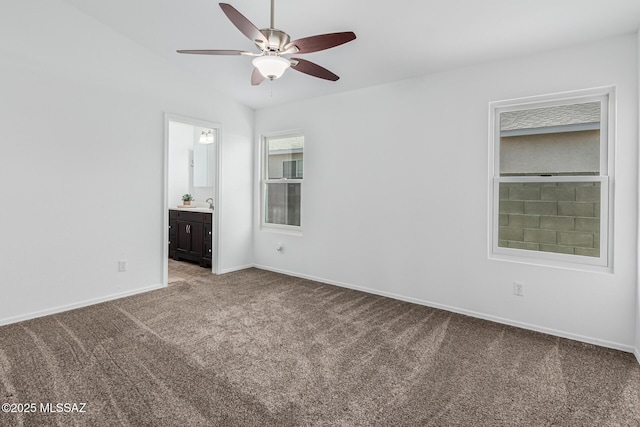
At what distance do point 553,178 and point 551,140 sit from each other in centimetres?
35

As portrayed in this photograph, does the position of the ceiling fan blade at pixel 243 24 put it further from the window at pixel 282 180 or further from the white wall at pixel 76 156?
the window at pixel 282 180

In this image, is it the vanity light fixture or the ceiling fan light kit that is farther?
the vanity light fixture

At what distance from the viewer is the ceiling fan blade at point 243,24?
1.95 metres

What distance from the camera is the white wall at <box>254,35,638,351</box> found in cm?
268

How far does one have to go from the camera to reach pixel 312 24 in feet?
9.73

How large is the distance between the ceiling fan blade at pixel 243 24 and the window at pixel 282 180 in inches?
104

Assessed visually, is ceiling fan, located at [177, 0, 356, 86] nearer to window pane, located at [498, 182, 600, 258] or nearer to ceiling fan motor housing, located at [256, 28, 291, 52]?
ceiling fan motor housing, located at [256, 28, 291, 52]

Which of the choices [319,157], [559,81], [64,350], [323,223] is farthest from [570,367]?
[64,350]

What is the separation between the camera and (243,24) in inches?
81.8

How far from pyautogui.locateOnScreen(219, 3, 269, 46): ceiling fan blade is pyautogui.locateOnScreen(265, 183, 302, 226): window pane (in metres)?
2.75

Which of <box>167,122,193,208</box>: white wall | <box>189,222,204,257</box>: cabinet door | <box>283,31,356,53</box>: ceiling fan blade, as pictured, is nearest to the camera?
<box>283,31,356,53</box>: ceiling fan blade

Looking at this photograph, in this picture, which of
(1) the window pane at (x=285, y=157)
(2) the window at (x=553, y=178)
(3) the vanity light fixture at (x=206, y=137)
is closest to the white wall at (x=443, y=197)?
(2) the window at (x=553, y=178)

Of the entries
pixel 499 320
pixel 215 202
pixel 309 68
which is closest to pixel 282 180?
pixel 215 202

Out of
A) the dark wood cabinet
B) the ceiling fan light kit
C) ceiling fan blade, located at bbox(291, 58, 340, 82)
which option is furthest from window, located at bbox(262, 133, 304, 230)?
the ceiling fan light kit
